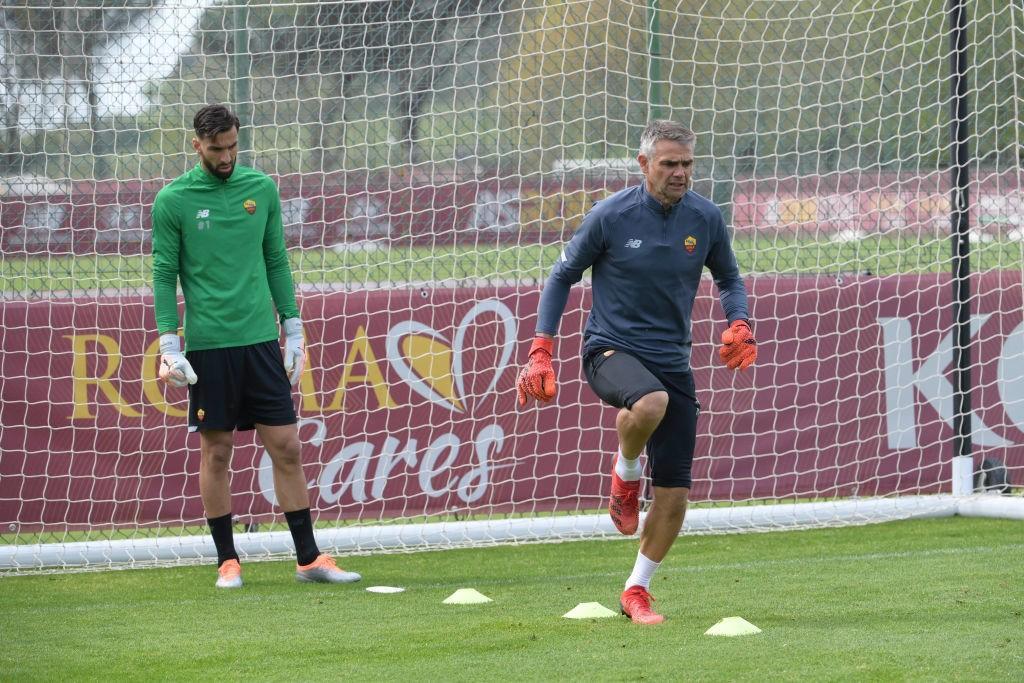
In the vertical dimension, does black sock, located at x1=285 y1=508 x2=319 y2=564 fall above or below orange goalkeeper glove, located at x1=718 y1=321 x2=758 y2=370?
below

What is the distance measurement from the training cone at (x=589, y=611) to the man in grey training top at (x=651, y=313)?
154mm

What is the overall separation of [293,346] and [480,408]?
5.99ft

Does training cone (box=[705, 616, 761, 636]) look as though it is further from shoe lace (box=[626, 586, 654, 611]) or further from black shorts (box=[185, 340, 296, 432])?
black shorts (box=[185, 340, 296, 432])

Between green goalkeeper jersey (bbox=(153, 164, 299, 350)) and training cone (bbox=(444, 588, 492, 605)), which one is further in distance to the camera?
green goalkeeper jersey (bbox=(153, 164, 299, 350))

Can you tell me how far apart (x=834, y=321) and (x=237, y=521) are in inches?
146

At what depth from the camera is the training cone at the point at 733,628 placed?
4992 mm

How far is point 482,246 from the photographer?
8.32 meters

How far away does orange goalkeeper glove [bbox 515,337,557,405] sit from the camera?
520cm

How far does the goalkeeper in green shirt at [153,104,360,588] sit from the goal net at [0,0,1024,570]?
0.98 metres

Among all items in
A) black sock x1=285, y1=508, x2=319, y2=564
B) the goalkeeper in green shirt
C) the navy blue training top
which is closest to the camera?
the navy blue training top

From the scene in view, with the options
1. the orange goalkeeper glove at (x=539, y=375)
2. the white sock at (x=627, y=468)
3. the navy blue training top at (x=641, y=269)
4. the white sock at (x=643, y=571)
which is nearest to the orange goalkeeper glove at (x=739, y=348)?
the navy blue training top at (x=641, y=269)

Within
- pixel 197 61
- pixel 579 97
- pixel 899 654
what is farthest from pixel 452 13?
pixel 899 654

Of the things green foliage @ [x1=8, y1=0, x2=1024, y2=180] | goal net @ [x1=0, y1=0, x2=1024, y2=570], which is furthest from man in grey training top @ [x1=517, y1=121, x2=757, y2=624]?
green foliage @ [x1=8, y1=0, x2=1024, y2=180]

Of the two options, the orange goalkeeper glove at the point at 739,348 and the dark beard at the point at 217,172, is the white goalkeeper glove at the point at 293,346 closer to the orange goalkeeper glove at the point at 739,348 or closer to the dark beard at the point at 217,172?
the dark beard at the point at 217,172
